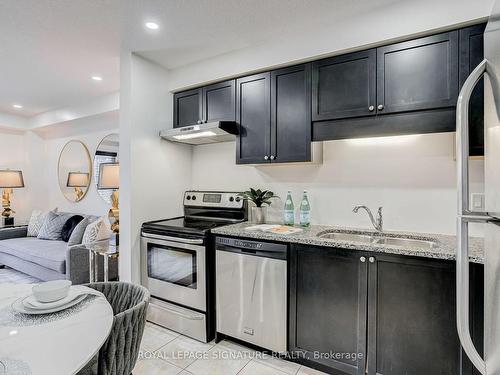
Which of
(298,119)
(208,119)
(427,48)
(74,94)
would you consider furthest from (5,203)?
(427,48)

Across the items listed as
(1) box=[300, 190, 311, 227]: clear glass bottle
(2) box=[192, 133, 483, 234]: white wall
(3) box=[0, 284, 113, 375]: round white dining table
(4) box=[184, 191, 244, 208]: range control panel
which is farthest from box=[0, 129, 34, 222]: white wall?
(1) box=[300, 190, 311, 227]: clear glass bottle

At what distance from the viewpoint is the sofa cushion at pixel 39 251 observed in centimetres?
346

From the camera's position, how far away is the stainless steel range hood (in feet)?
8.33

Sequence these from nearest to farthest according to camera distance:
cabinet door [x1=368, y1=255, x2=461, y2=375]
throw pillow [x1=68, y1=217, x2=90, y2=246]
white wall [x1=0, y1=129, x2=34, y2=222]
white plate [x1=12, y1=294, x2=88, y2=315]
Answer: white plate [x1=12, y1=294, x2=88, y2=315] → cabinet door [x1=368, y1=255, x2=461, y2=375] → throw pillow [x1=68, y1=217, x2=90, y2=246] → white wall [x1=0, y1=129, x2=34, y2=222]

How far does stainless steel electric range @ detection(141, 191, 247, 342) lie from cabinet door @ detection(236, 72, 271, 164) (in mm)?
479

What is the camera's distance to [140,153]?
8.83ft

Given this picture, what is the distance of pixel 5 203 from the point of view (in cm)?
510

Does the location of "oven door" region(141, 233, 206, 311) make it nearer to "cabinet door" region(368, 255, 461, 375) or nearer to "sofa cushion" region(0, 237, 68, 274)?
"cabinet door" region(368, 255, 461, 375)

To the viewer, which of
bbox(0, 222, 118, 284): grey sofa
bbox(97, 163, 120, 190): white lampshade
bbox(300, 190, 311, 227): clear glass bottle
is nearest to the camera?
bbox(300, 190, 311, 227): clear glass bottle

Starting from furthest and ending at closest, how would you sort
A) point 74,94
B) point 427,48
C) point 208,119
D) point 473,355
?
point 74,94
point 208,119
point 427,48
point 473,355

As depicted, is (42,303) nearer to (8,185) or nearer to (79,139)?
(79,139)

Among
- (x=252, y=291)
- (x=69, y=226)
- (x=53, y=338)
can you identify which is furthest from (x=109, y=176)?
(x=53, y=338)

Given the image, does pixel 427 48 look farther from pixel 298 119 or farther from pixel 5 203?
pixel 5 203

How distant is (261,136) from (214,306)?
150 centimetres
